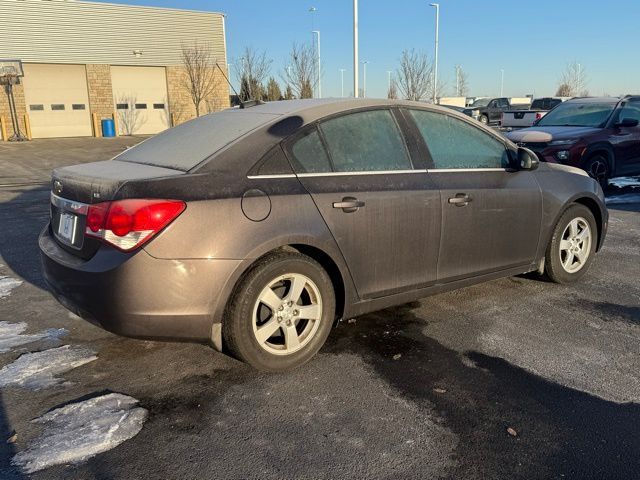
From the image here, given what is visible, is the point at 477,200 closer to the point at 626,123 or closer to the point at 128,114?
the point at 626,123

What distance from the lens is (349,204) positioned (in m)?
3.36

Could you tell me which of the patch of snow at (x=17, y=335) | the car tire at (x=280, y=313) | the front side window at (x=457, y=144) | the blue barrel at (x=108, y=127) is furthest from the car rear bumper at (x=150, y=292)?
the blue barrel at (x=108, y=127)

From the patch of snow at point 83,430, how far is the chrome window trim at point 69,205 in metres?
1.04

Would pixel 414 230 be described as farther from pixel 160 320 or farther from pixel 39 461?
pixel 39 461

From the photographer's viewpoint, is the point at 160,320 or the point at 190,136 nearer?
the point at 160,320

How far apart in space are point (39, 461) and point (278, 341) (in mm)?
1398

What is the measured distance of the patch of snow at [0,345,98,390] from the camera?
10.3 feet

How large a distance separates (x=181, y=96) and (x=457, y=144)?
29.7 metres

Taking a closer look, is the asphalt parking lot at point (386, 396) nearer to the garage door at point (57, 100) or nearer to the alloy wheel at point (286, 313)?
the alloy wheel at point (286, 313)

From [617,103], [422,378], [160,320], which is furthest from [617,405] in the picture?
[617,103]

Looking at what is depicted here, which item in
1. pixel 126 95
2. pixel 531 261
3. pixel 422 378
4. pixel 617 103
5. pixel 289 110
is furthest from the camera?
pixel 126 95

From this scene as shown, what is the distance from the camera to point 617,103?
1023 centimetres

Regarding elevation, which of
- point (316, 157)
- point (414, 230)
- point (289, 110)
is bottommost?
point (414, 230)

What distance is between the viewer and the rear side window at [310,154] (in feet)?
10.8
